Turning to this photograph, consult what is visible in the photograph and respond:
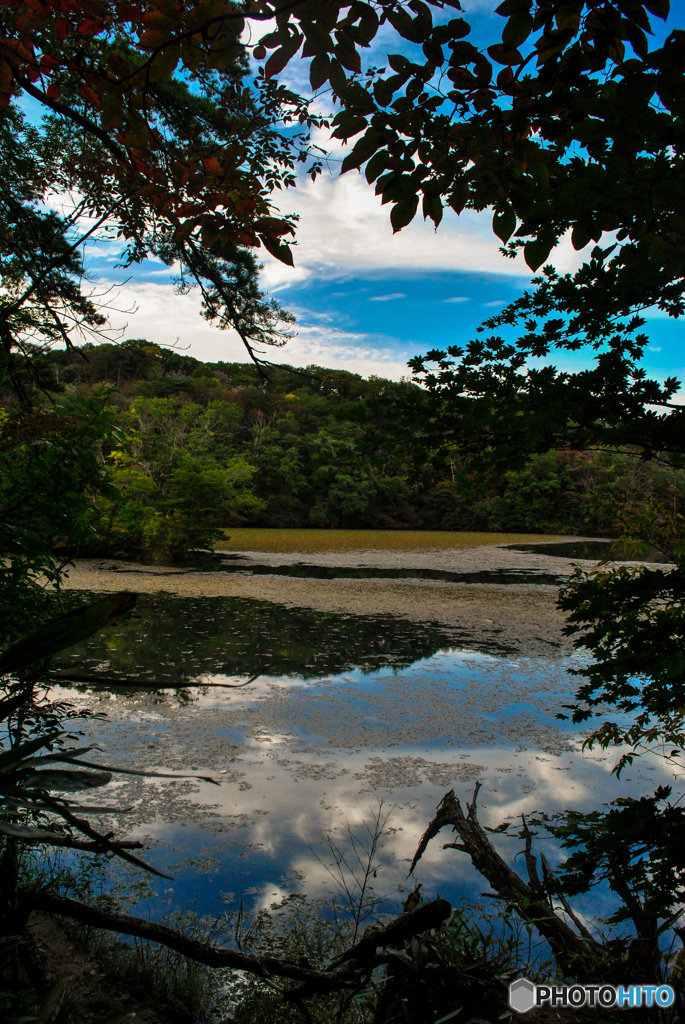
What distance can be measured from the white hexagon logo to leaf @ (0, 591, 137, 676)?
1.21 meters

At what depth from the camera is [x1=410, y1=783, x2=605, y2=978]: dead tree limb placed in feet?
4.78

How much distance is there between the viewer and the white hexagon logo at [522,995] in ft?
3.70

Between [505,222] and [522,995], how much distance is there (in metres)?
1.46

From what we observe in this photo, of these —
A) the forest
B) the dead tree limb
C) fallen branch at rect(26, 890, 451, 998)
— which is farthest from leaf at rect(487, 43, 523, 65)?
the dead tree limb

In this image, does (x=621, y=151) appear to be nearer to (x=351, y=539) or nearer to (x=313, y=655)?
(x=313, y=655)

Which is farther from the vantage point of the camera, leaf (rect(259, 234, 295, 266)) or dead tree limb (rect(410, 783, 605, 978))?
dead tree limb (rect(410, 783, 605, 978))

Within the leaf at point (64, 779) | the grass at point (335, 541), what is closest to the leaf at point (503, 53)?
the leaf at point (64, 779)

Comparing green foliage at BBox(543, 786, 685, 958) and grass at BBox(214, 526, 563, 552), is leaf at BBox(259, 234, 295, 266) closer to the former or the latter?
green foliage at BBox(543, 786, 685, 958)

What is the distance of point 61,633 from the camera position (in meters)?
0.45

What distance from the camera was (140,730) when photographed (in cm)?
345

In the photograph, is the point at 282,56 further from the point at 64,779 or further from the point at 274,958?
the point at 274,958

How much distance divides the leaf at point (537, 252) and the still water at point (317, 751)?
1.09 m

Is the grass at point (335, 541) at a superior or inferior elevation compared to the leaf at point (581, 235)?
inferior

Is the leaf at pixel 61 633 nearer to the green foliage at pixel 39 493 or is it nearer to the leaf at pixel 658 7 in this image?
the leaf at pixel 658 7
